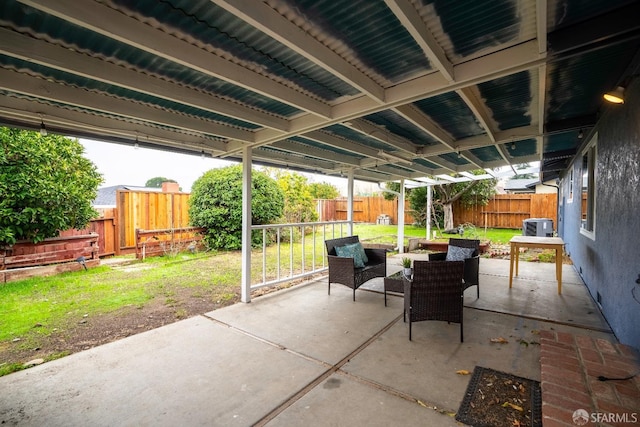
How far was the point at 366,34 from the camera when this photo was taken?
6.42 ft

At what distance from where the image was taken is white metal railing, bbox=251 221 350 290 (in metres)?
4.79

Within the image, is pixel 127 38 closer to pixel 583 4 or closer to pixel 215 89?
pixel 215 89

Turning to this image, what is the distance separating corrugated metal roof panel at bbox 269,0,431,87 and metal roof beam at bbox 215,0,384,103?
5cm

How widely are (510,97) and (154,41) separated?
3.37 meters

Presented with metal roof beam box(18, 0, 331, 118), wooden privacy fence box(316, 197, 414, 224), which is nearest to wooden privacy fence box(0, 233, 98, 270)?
metal roof beam box(18, 0, 331, 118)

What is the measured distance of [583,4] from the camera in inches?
68.6

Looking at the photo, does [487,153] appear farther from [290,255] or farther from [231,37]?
[231,37]

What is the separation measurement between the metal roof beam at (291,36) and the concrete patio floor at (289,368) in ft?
7.89

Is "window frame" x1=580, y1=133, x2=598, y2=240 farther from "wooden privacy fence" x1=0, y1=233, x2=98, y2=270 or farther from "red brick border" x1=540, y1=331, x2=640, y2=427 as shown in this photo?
"wooden privacy fence" x1=0, y1=233, x2=98, y2=270

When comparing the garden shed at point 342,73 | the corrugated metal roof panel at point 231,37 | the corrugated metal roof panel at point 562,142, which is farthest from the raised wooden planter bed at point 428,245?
the corrugated metal roof panel at point 231,37

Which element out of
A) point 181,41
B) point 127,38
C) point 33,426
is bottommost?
point 33,426

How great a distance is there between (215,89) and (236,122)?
0.96 meters

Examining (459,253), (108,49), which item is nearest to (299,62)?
(108,49)

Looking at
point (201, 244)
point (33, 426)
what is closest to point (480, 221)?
point (201, 244)
